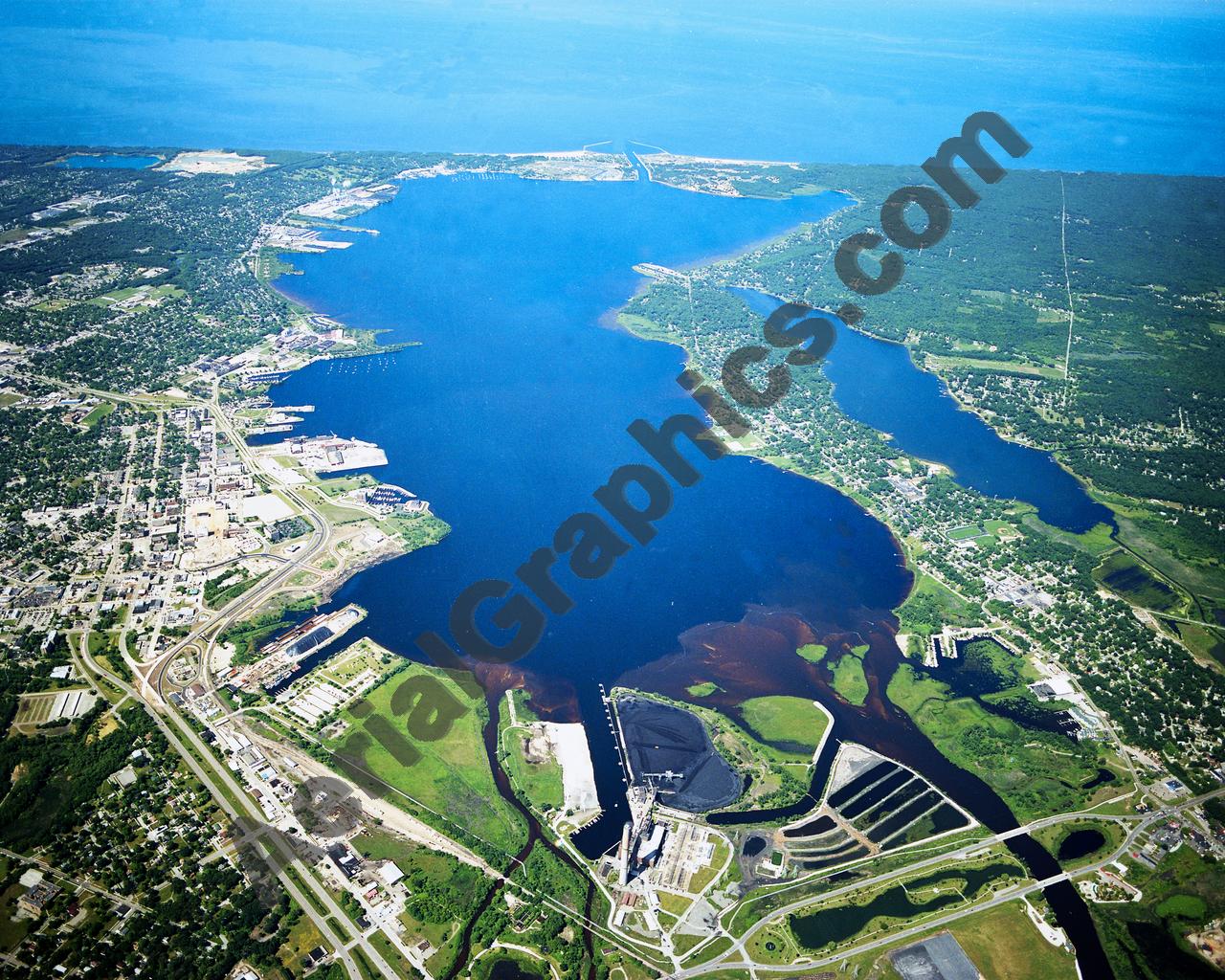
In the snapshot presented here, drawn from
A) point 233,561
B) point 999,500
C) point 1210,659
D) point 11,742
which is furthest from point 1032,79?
point 11,742

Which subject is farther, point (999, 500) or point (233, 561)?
point (999, 500)

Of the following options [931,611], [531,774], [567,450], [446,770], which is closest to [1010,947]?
[931,611]

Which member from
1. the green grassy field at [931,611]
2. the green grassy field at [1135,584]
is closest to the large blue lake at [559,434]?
the green grassy field at [931,611]

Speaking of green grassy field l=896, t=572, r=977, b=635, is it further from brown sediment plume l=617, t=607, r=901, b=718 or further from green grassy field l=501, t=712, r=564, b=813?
green grassy field l=501, t=712, r=564, b=813

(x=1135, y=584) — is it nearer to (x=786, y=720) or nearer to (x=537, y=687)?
(x=786, y=720)

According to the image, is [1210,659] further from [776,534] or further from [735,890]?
[735,890]
